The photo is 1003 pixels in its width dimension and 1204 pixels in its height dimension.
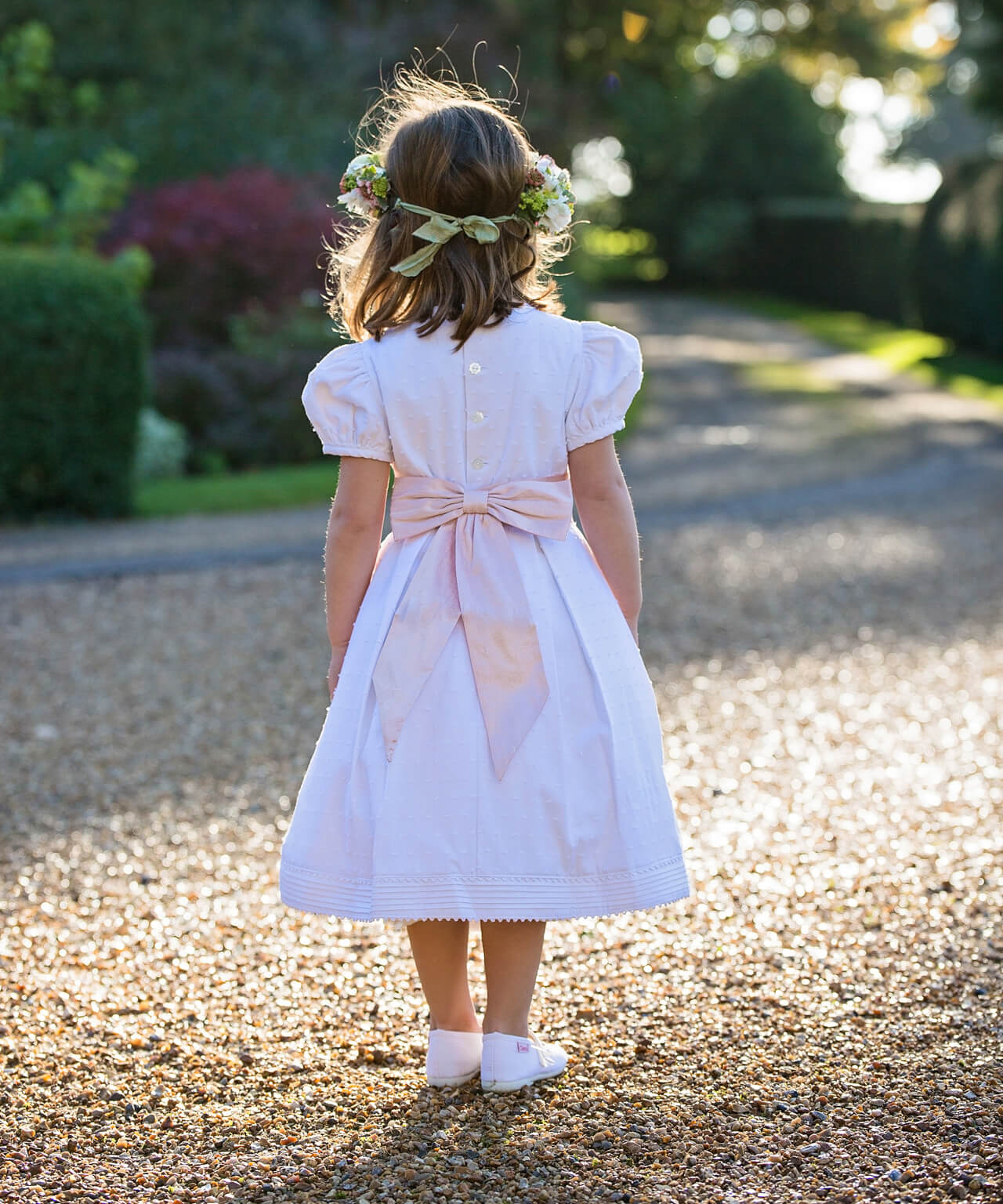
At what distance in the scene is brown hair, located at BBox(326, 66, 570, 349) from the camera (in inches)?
A: 83.5

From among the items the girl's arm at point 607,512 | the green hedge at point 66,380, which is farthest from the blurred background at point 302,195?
the girl's arm at point 607,512

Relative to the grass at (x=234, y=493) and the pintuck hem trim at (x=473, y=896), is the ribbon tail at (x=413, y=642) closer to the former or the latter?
the pintuck hem trim at (x=473, y=896)

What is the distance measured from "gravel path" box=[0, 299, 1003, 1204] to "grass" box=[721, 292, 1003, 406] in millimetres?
9697

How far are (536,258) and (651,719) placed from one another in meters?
0.75

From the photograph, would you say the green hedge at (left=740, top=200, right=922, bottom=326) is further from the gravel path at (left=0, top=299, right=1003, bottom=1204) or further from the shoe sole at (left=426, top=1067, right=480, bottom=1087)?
the shoe sole at (left=426, top=1067, right=480, bottom=1087)

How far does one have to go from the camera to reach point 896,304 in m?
23.3

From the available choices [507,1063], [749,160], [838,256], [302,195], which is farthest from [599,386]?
[749,160]

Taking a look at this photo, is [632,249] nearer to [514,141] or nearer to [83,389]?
[83,389]

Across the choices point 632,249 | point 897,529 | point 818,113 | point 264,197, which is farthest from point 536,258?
point 632,249

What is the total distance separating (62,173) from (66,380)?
23.7 feet

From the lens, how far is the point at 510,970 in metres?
2.27

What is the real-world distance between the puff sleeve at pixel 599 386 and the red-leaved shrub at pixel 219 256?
31.5 ft

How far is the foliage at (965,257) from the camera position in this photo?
52.7 ft

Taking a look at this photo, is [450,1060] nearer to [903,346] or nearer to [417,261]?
[417,261]
